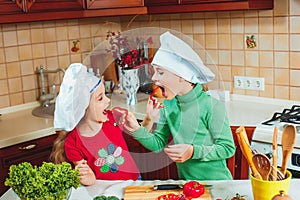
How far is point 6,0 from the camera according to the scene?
8.48ft

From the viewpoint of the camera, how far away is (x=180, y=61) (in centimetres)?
157

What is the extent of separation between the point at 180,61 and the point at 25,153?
4.51ft

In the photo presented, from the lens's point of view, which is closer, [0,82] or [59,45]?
[0,82]

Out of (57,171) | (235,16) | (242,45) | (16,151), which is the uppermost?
(235,16)

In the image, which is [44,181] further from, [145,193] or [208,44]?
[208,44]

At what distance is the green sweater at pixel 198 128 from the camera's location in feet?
5.35

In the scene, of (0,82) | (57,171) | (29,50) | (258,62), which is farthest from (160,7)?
(57,171)

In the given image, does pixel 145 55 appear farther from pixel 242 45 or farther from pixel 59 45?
pixel 59 45

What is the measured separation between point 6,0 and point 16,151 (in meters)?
0.82

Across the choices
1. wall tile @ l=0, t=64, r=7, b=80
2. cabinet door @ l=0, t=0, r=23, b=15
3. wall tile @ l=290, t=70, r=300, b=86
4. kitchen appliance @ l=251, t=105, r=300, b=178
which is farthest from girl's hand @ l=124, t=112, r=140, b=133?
wall tile @ l=0, t=64, r=7, b=80

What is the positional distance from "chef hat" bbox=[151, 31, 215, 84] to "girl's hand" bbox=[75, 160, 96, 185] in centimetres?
41

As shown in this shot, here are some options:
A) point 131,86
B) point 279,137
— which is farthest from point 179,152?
point 131,86

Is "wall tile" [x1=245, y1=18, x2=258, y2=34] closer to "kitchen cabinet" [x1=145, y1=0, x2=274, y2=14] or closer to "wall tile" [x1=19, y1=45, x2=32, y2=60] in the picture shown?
"kitchen cabinet" [x1=145, y1=0, x2=274, y2=14]

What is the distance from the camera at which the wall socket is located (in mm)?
2893
